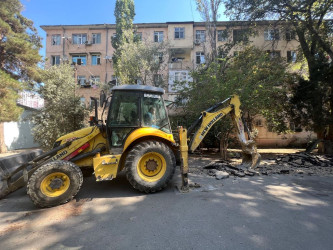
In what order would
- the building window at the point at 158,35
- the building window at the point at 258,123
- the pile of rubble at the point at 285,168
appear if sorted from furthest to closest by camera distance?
the building window at the point at 158,35
the building window at the point at 258,123
the pile of rubble at the point at 285,168

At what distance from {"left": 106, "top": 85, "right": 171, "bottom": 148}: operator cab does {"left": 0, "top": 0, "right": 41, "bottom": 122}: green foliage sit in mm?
10012

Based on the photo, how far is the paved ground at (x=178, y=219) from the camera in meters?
2.82

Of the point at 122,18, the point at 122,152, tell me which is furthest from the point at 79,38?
the point at 122,152

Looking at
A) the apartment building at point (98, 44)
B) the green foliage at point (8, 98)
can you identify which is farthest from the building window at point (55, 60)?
the green foliage at point (8, 98)

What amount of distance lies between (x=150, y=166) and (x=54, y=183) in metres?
2.04

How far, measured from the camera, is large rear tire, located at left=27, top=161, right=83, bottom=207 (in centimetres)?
400

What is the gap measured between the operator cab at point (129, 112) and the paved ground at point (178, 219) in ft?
4.75

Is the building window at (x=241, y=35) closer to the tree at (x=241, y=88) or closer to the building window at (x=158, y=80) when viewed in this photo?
the tree at (x=241, y=88)

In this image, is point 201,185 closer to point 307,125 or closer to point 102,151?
point 102,151

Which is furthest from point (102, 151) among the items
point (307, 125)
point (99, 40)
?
point (99, 40)

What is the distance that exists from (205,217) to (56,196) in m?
2.96

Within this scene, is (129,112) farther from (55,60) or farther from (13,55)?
(55,60)

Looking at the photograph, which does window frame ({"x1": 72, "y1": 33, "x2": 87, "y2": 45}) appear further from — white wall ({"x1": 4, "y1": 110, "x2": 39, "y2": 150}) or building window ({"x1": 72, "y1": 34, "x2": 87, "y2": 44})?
white wall ({"x1": 4, "y1": 110, "x2": 39, "y2": 150})

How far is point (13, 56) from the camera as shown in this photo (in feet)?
45.2
